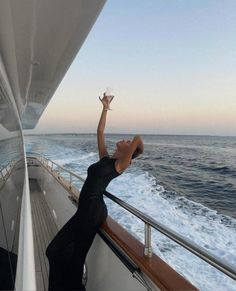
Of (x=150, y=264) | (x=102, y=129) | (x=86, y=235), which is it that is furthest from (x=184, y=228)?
(x=150, y=264)

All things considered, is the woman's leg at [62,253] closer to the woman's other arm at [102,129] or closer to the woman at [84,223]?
the woman at [84,223]

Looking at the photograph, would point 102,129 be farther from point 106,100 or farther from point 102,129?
point 106,100

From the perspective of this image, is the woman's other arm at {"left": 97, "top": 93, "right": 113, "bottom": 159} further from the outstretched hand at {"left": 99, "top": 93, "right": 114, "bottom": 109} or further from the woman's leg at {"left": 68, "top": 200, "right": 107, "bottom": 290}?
the woman's leg at {"left": 68, "top": 200, "right": 107, "bottom": 290}

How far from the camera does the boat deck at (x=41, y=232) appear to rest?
2.69m

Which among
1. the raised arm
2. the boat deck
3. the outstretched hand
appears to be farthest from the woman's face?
the boat deck

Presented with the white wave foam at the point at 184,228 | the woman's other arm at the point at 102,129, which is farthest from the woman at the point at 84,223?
the white wave foam at the point at 184,228

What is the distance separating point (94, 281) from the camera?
2209 millimetres

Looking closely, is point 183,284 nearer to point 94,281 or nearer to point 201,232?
point 94,281

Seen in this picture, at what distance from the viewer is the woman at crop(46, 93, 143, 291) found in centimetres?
192

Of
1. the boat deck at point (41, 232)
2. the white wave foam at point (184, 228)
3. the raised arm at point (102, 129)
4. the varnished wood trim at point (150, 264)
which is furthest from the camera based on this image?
the white wave foam at point (184, 228)

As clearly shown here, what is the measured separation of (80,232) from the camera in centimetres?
194

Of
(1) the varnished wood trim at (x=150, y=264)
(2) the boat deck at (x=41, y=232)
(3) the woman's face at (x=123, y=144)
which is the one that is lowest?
(2) the boat deck at (x=41, y=232)

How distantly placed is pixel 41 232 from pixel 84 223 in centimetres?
216

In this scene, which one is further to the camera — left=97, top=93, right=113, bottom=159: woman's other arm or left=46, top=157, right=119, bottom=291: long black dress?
left=97, top=93, right=113, bottom=159: woman's other arm
